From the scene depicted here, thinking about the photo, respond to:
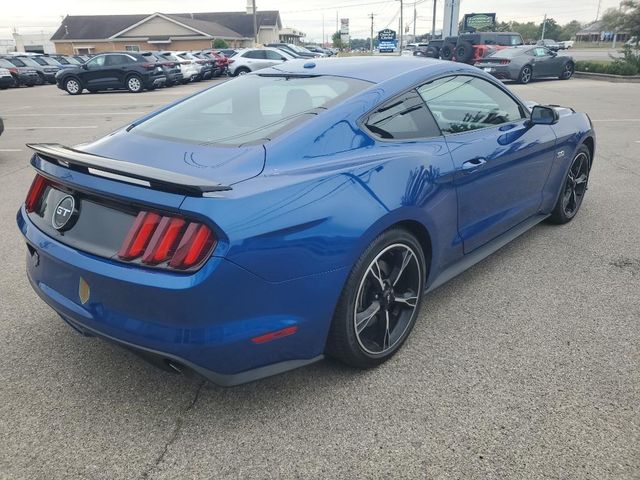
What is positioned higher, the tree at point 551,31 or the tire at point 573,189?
Result: the tire at point 573,189

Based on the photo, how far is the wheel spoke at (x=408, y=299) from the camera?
282 centimetres

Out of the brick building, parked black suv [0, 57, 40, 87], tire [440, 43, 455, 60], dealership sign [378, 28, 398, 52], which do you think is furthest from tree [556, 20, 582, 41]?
parked black suv [0, 57, 40, 87]

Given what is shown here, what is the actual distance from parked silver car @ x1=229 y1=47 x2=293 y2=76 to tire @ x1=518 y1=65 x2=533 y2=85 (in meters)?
11.2

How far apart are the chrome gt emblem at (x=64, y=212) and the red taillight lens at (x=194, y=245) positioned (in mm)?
668

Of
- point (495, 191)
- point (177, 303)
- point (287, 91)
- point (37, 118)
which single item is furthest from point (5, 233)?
point (37, 118)

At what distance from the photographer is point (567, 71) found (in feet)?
73.9

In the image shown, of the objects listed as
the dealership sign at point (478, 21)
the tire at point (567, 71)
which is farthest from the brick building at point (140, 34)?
the tire at point (567, 71)

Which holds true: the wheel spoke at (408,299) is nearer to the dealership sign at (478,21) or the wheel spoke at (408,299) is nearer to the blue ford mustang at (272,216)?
the blue ford mustang at (272,216)

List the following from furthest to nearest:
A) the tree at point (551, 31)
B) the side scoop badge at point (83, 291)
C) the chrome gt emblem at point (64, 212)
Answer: the tree at point (551, 31) → the chrome gt emblem at point (64, 212) → the side scoop badge at point (83, 291)

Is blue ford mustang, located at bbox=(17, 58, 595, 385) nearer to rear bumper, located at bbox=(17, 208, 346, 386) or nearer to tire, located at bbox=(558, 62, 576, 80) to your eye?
rear bumper, located at bbox=(17, 208, 346, 386)

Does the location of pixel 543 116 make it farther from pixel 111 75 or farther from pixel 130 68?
pixel 111 75

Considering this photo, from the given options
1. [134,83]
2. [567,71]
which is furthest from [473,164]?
[567,71]

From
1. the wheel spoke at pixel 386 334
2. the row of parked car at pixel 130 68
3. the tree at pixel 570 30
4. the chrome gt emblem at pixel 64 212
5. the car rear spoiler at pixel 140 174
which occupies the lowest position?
the tree at pixel 570 30

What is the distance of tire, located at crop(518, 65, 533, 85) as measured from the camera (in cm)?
2025
